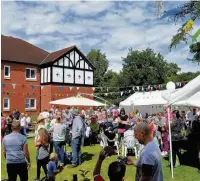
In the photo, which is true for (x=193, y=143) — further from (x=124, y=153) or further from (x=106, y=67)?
(x=106, y=67)

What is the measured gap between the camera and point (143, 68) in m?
51.3

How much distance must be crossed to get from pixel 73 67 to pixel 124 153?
24.6m

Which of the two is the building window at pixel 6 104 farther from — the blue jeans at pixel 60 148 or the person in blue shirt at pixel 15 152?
the person in blue shirt at pixel 15 152

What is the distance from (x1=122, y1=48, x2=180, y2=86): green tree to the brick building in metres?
16.1

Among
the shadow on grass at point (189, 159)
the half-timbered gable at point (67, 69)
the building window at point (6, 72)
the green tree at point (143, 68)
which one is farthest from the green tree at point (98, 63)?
the shadow on grass at point (189, 159)

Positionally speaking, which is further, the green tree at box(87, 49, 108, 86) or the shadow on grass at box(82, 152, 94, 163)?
the green tree at box(87, 49, 108, 86)

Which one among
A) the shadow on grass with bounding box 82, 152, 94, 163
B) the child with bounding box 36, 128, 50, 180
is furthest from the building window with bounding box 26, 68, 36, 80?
the child with bounding box 36, 128, 50, 180

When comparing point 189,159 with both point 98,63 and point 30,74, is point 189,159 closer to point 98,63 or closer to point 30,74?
point 30,74

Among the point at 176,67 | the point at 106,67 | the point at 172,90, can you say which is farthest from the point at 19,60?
the point at 176,67

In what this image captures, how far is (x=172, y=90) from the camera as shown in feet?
27.0

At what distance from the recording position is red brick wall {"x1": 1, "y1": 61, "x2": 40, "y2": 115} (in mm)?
31891

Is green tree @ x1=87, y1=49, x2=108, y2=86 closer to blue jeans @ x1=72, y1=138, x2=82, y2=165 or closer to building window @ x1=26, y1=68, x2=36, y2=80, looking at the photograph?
building window @ x1=26, y1=68, x2=36, y2=80

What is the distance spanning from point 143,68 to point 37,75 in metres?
22.5

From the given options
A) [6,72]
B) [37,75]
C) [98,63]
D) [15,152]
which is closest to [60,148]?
[15,152]
